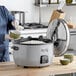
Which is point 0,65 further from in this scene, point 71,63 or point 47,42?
point 71,63

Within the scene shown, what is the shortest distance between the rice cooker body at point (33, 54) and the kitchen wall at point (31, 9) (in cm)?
233

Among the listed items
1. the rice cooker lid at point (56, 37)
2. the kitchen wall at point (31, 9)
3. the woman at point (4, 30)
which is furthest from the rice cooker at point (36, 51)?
the kitchen wall at point (31, 9)

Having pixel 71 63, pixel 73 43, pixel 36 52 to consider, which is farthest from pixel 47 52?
pixel 73 43

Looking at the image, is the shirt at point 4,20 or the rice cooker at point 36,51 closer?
the rice cooker at point 36,51

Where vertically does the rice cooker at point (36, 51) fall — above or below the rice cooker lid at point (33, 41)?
below

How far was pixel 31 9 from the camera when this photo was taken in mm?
4641

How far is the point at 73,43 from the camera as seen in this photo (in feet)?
14.9

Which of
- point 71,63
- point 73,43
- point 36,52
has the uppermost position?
point 36,52

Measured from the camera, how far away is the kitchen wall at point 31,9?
14.8 feet

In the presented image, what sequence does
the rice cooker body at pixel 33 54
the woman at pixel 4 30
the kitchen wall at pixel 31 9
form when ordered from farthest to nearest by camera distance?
the kitchen wall at pixel 31 9 → the woman at pixel 4 30 → the rice cooker body at pixel 33 54

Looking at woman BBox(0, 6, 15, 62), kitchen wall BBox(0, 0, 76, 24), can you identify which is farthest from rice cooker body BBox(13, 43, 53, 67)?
kitchen wall BBox(0, 0, 76, 24)

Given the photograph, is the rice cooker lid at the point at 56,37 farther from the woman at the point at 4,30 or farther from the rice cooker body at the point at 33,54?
the woman at the point at 4,30

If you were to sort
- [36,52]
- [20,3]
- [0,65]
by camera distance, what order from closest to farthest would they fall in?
[36,52] < [0,65] < [20,3]

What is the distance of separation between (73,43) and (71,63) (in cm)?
217
